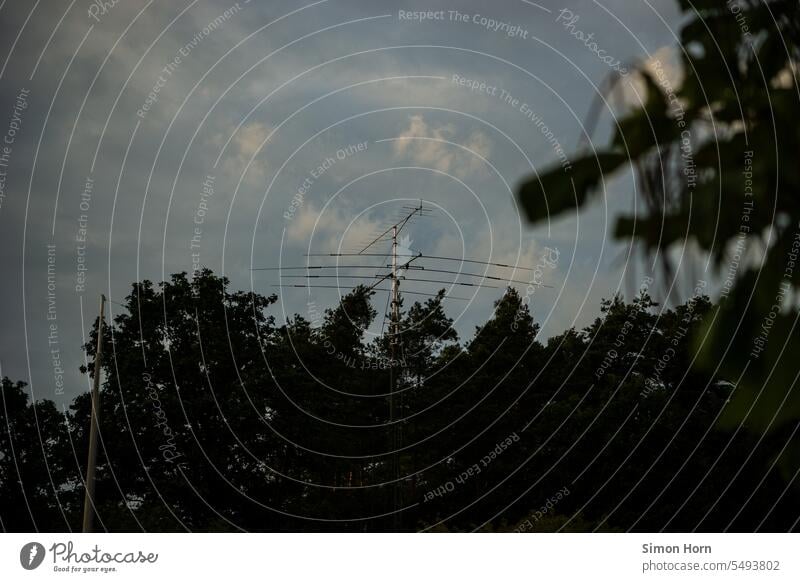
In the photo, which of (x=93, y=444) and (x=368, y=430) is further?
(x=368, y=430)

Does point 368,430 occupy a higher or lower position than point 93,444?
lower

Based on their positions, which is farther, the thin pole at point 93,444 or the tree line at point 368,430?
the tree line at point 368,430

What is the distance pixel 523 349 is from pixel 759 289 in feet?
99.6

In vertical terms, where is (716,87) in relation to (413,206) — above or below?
below

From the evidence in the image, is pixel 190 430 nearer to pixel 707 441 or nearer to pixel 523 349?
pixel 523 349

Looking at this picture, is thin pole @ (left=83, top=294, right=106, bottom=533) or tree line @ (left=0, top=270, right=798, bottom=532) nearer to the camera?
thin pole @ (left=83, top=294, right=106, bottom=533)

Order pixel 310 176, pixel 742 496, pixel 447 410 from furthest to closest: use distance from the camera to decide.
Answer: pixel 447 410, pixel 742 496, pixel 310 176

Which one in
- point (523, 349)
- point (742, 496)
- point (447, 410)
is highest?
point (523, 349)

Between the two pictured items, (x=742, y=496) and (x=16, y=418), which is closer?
(x=16, y=418)

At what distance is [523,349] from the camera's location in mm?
31297
